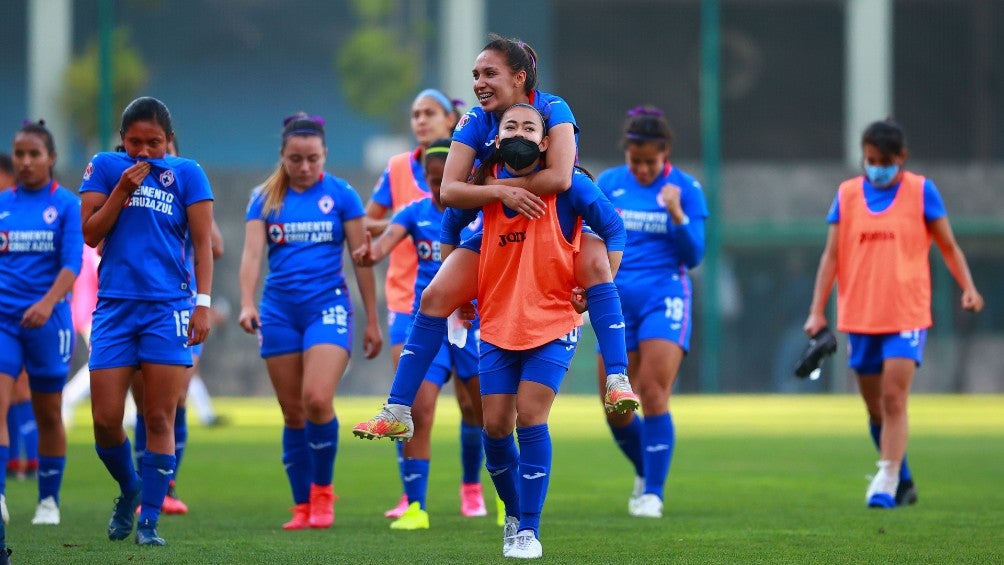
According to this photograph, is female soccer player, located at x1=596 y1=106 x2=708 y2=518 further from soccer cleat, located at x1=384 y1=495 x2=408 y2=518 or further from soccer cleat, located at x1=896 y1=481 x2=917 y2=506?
soccer cleat, located at x1=896 y1=481 x2=917 y2=506

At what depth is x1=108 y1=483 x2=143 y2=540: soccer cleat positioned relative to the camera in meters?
7.34

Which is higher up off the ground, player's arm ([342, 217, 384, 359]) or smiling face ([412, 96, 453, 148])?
smiling face ([412, 96, 453, 148])

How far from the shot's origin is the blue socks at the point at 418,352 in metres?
6.54

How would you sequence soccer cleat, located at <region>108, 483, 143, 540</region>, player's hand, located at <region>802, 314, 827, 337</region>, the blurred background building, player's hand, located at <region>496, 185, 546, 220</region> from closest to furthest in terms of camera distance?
player's hand, located at <region>496, 185, 546, 220</region>
soccer cleat, located at <region>108, 483, 143, 540</region>
player's hand, located at <region>802, 314, 827, 337</region>
the blurred background building

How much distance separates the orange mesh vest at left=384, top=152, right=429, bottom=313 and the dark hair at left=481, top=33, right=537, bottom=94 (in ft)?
7.65

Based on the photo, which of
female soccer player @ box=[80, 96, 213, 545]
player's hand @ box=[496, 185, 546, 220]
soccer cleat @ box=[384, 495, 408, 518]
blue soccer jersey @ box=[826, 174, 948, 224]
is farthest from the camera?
blue soccer jersey @ box=[826, 174, 948, 224]

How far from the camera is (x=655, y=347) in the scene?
9062mm

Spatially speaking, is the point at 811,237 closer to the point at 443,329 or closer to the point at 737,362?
the point at 737,362

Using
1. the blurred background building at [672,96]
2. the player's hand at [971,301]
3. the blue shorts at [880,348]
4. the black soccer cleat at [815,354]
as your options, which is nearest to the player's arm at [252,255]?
the black soccer cleat at [815,354]

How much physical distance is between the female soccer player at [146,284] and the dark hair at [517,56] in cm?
166

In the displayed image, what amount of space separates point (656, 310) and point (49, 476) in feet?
11.6

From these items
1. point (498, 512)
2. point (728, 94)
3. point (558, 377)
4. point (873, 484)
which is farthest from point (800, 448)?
point (728, 94)

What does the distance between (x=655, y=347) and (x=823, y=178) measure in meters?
17.2

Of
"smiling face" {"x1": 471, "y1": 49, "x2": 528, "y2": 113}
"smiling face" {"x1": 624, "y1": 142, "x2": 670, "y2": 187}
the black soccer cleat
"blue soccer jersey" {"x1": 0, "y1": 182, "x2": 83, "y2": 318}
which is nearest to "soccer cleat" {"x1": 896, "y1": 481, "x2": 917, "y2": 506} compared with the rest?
the black soccer cleat
